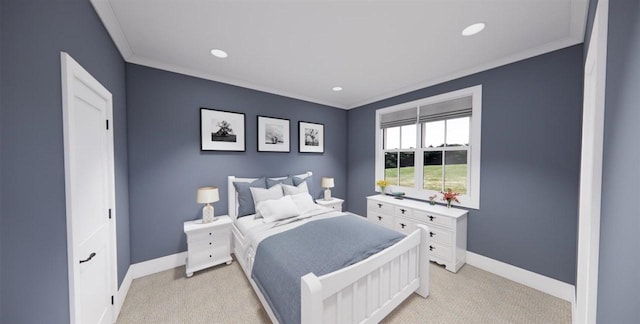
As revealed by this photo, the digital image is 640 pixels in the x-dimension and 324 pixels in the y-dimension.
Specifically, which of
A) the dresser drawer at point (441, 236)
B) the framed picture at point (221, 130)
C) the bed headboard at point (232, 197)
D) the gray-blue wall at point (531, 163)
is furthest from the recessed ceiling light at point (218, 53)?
the dresser drawer at point (441, 236)

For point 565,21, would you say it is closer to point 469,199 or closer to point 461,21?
point 461,21

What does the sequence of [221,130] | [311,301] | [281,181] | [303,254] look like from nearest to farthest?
[311,301]
[303,254]
[221,130]
[281,181]

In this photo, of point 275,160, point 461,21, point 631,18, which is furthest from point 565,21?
point 275,160

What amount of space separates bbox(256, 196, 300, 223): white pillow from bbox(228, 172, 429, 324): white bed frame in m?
0.38

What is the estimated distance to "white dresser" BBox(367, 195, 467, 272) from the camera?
2.55 metres

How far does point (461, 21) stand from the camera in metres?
1.77

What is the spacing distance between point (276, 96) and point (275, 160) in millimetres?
1110

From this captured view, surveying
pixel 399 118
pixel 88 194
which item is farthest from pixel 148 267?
pixel 399 118

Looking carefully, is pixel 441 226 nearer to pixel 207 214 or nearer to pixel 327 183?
pixel 327 183

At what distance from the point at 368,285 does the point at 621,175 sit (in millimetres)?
1412

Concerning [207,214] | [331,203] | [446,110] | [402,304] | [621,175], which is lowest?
[402,304]

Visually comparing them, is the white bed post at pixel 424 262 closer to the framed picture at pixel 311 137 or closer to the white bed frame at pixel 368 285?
the white bed frame at pixel 368 285

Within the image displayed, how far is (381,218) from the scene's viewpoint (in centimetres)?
345

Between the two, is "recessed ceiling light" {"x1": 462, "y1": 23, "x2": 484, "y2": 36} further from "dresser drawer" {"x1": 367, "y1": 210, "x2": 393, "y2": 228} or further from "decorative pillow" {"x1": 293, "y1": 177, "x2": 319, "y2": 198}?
"decorative pillow" {"x1": 293, "y1": 177, "x2": 319, "y2": 198}
